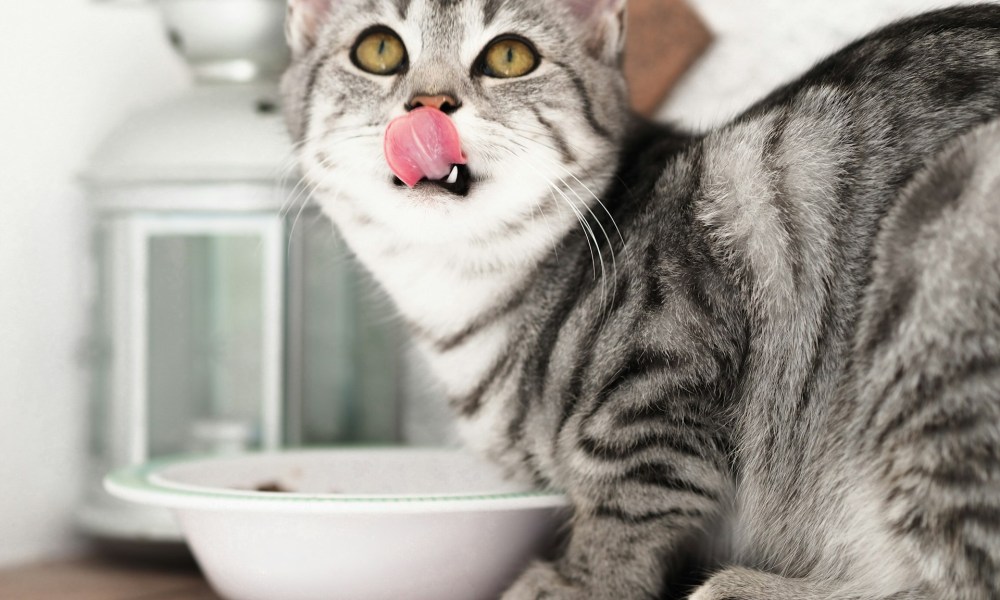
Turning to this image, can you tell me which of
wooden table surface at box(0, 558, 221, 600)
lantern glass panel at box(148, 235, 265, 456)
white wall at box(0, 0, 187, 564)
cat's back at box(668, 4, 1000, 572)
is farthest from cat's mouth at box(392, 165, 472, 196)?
white wall at box(0, 0, 187, 564)

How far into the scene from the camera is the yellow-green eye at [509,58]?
3.92ft

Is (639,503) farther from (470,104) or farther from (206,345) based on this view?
(206,345)

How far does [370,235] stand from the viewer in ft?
4.12

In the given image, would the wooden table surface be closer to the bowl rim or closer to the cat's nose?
the bowl rim

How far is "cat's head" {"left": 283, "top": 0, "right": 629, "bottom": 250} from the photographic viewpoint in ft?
3.70

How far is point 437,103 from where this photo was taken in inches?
42.5

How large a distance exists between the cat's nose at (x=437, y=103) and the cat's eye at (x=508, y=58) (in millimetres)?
116

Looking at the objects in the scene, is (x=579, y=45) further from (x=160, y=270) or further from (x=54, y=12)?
(x=54, y=12)

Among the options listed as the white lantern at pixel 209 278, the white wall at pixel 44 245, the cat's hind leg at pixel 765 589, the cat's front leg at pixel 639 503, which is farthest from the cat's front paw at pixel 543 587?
the white wall at pixel 44 245

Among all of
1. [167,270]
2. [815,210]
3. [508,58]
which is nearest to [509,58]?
[508,58]

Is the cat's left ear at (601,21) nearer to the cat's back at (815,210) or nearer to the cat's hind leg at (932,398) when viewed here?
the cat's back at (815,210)

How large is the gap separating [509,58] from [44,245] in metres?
0.84

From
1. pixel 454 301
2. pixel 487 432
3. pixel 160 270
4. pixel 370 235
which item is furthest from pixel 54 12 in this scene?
pixel 487 432

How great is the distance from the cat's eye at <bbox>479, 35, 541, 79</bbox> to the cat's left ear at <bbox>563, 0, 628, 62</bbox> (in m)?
0.11
